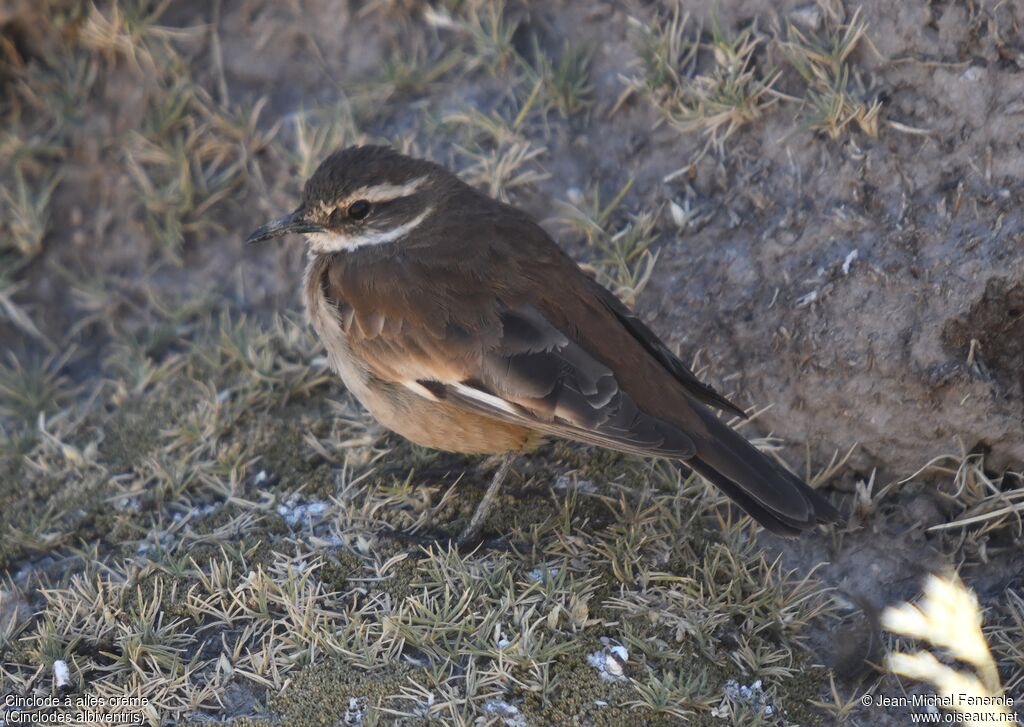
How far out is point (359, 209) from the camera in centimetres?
572

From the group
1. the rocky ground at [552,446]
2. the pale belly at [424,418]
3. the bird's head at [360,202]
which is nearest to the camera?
the rocky ground at [552,446]

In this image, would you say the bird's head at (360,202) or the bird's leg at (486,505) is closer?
the bird's leg at (486,505)

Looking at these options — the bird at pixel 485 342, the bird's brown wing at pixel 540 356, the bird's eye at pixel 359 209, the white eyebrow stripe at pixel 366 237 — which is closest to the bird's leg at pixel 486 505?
the bird at pixel 485 342

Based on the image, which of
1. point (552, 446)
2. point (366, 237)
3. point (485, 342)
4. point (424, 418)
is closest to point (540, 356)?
point (485, 342)

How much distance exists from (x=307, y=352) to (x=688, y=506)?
2.42 m

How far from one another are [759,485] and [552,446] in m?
1.37

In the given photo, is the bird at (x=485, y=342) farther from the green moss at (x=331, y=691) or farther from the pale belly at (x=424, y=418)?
the green moss at (x=331, y=691)

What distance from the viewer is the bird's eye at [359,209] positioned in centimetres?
571

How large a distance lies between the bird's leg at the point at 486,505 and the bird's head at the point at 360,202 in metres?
1.30

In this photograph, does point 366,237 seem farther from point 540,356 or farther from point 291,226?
point 540,356

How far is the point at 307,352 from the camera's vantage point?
21.2 feet

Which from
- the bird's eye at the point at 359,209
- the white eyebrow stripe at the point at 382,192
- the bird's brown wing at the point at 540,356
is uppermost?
the white eyebrow stripe at the point at 382,192

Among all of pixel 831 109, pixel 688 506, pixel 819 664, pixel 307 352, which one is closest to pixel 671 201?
pixel 831 109

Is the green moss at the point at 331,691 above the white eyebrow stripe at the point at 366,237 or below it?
below
